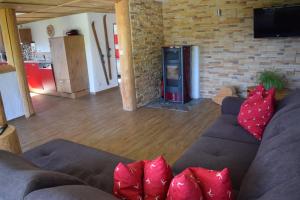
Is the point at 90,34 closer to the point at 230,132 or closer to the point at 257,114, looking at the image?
the point at 230,132

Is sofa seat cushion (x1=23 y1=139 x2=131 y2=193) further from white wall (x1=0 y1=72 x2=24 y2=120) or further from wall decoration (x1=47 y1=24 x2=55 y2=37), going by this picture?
wall decoration (x1=47 y1=24 x2=55 y2=37)

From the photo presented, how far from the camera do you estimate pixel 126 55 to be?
15.0ft

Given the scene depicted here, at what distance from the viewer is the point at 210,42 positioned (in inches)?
202

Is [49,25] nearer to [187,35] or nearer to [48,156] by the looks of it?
[187,35]

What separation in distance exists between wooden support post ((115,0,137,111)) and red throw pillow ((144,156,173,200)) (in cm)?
357

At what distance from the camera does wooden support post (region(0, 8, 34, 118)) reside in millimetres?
4418

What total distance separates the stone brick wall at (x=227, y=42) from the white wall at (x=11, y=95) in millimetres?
3303

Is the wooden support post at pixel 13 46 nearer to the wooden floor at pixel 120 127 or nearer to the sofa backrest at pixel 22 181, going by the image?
the wooden floor at pixel 120 127

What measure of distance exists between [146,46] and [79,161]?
3.48 meters

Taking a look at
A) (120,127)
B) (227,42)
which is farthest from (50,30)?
(227,42)

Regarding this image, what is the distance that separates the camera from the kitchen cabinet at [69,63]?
5809 millimetres

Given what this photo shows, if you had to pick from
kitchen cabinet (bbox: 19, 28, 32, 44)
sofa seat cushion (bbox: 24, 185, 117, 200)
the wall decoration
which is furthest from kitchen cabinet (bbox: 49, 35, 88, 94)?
sofa seat cushion (bbox: 24, 185, 117, 200)

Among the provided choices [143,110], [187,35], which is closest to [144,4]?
[187,35]

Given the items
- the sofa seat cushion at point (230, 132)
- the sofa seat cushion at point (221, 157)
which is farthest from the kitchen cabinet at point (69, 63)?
the sofa seat cushion at point (221, 157)
